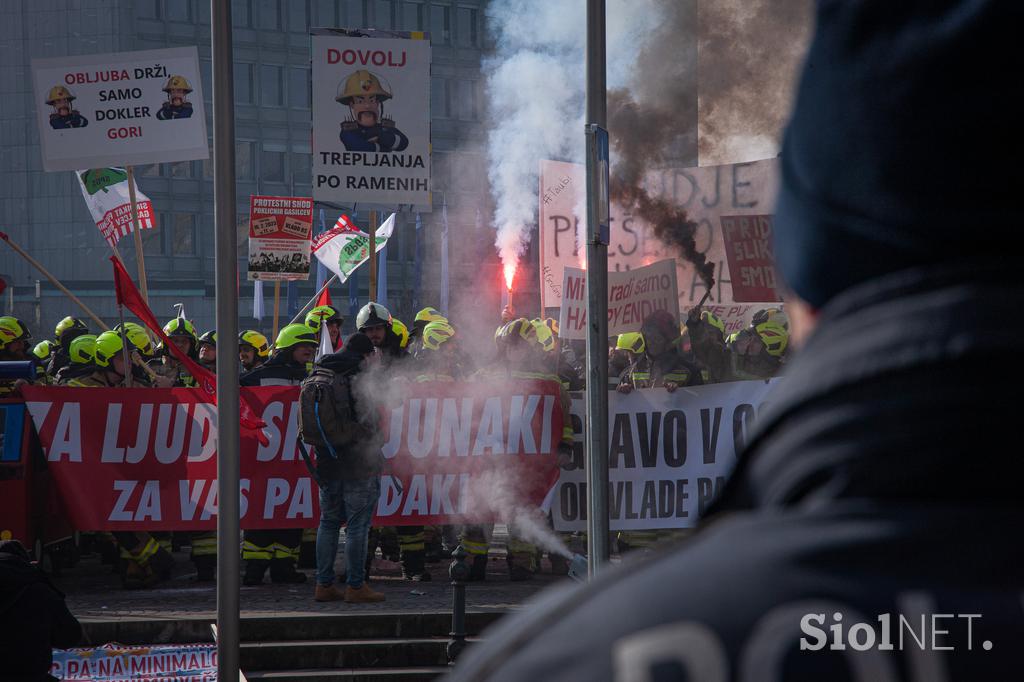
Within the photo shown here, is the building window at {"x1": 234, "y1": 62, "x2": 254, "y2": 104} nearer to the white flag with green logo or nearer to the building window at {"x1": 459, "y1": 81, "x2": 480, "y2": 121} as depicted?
the building window at {"x1": 459, "y1": 81, "x2": 480, "y2": 121}

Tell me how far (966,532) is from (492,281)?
150ft

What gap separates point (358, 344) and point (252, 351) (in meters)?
3.29

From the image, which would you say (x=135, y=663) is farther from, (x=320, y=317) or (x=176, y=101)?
(x=320, y=317)

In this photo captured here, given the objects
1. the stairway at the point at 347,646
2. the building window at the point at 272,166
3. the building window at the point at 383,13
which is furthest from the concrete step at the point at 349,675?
the building window at the point at 383,13

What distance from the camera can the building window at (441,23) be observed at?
56.5 meters

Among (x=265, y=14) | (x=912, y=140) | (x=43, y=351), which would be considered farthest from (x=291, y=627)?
(x=265, y=14)

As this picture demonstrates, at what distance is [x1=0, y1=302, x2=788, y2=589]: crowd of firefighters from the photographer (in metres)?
9.77

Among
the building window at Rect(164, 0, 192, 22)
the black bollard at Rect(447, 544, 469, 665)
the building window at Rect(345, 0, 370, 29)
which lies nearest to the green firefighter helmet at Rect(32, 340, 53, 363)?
the black bollard at Rect(447, 544, 469, 665)

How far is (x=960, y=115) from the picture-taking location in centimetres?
83

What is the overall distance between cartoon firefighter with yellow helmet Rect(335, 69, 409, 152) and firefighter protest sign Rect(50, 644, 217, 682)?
5257mm

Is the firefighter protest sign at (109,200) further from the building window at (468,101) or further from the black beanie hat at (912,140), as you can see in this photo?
the building window at (468,101)

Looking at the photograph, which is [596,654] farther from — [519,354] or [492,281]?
[492,281]

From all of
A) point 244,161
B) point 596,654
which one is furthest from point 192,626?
point 244,161

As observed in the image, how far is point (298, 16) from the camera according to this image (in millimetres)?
56469
